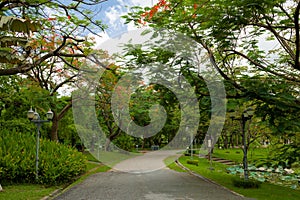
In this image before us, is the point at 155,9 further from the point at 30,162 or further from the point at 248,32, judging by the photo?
the point at 30,162

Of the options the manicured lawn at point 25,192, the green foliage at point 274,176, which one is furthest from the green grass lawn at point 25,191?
the green foliage at point 274,176

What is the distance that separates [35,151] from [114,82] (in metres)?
3.88

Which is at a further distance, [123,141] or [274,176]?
[123,141]

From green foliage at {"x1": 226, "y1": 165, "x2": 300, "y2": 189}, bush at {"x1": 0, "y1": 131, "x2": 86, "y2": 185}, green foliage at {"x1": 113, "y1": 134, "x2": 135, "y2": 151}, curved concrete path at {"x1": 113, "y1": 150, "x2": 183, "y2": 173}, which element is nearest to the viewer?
bush at {"x1": 0, "y1": 131, "x2": 86, "y2": 185}

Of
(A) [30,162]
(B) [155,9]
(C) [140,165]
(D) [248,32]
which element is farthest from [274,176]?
(B) [155,9]

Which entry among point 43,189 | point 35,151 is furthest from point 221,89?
point 35,151

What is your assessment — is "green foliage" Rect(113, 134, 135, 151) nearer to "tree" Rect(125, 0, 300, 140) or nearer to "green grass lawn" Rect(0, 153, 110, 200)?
"green grass lawn" Rect(0, 153, 110, 200)

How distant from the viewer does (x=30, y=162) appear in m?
10.5

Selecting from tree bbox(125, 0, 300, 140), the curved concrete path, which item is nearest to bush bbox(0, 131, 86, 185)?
the curved concrete path

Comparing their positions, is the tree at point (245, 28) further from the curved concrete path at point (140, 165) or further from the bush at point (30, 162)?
the curved concrete path at point (140, 165)

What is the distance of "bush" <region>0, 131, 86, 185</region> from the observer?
993 centimetres

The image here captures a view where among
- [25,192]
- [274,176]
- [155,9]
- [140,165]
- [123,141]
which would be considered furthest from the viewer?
[123,141]

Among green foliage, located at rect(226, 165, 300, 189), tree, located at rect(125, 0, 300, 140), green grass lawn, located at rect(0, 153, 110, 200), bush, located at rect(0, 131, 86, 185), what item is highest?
tree, located at rect(125, 0, 300, 140)

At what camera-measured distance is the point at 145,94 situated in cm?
1094
